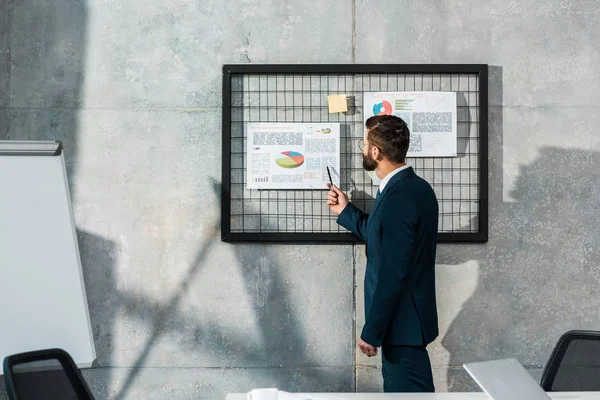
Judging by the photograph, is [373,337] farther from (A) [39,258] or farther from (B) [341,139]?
(A) [39,258]

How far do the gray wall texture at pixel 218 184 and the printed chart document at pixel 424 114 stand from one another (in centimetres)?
21

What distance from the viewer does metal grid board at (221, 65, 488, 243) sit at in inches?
144

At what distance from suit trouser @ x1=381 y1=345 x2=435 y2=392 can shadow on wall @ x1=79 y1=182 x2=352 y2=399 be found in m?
0.70

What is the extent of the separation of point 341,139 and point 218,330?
3.92 ft

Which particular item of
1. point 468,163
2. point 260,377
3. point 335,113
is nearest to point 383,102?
point 335,113

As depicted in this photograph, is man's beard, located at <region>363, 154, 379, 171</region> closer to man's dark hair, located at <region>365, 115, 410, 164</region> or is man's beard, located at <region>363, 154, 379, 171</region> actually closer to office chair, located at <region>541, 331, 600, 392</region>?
man's dark hair, located at <region>365, 115, 410, 164</region>

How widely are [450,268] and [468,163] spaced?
56 cm

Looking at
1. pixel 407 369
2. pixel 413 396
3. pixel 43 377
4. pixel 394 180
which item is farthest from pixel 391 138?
pixel 43 377

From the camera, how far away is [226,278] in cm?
371

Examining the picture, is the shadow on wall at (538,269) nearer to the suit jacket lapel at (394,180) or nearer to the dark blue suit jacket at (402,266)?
the dark blue suit jacket at (402,266)

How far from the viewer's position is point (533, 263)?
371 cm

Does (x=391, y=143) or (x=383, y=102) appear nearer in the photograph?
(x=391, y=143)

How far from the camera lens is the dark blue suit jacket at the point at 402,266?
2.97m

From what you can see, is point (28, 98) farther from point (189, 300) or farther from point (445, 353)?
point (445, 353)
